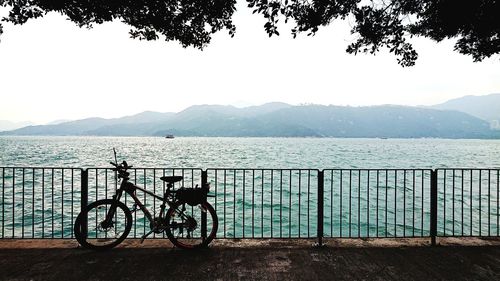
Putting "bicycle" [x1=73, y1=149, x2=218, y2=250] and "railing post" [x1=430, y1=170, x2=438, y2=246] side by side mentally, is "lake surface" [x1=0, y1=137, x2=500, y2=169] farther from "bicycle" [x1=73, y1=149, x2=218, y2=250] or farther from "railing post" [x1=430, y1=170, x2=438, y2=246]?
"bicycle" [x1=73, y1=149, x2=218, y2=250]

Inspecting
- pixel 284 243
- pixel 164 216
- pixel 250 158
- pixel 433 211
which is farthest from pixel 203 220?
pixel 250 158

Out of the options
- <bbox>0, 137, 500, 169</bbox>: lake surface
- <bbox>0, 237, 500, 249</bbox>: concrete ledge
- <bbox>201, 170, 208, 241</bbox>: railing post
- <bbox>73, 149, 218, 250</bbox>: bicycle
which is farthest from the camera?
<bbox>0, 137, 500, 169</bbox>: lake surface

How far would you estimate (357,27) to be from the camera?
753cm

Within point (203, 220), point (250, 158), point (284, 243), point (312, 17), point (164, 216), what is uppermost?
point (312, 17)

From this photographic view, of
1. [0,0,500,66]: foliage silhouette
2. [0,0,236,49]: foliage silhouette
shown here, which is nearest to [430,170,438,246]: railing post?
[0,0,500,66]: foliage silhouette

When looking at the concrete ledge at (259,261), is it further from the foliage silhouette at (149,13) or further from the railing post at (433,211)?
the foliage silhouette at (149,13)

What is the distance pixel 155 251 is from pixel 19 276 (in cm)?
197

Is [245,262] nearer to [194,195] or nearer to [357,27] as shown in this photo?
[194,195]

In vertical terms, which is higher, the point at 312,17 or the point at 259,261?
the point at 312,17

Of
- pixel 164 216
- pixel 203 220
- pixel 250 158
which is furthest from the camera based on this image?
pixel 250 158

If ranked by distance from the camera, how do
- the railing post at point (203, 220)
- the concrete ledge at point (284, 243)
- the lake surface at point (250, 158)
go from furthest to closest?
the lake surface at point (250, 158) → the railing post at point (203, 220) → the concrete ledge at point (284, 243)

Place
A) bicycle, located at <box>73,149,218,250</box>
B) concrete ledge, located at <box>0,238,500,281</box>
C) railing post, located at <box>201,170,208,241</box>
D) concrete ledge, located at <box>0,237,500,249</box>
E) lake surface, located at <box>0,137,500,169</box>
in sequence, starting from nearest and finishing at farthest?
concrete ledge, located at <box>0,238,500,281</box>, bicycle, located at <box>73,149,218,250</box>, concrete ledge, located at <box>0,237,500,249</box>, railing post, located at <box>201,170,208,241</box>, lake surface, located at <box>0,137,500,169</box>

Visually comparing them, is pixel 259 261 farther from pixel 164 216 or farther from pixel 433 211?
pixel 433 211

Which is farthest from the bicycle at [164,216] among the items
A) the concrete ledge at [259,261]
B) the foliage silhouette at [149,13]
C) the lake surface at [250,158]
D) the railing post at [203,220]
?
the lake surface at [250,158]
